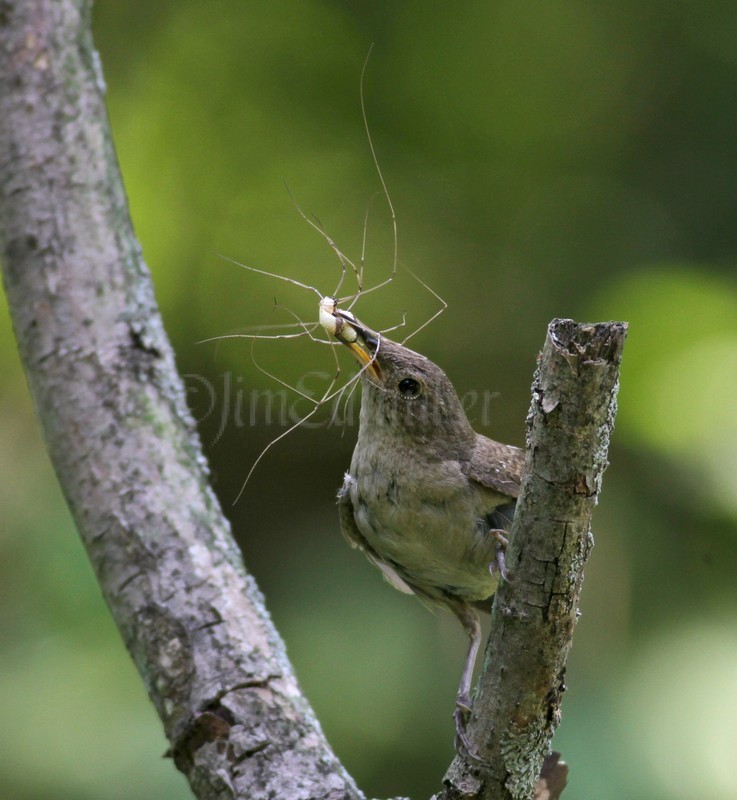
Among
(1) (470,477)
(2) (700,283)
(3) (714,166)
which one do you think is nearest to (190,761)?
(1) (470,477)

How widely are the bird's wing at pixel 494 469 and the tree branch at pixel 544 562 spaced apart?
97 centimetres

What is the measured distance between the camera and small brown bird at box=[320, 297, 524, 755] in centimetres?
323

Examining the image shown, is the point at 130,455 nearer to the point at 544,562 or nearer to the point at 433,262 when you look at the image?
the point at 544,562

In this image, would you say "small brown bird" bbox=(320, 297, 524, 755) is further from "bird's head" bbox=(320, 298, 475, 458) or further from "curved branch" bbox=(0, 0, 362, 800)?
"curved branch" bbox=(0, 0, 362, 800)

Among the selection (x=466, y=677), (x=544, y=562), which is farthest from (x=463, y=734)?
(x=466, y=677)

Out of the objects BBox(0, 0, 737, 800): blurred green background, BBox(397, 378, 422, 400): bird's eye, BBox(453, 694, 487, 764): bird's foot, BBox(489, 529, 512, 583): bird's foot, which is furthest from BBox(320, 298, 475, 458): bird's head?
BBox(0, 0, 737, 800): blurred green background

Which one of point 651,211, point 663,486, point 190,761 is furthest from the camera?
point 651,211

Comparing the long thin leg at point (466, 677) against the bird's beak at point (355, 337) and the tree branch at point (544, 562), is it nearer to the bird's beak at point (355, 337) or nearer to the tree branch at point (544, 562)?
the tree branch at point (544, 562)

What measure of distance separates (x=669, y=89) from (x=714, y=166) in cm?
60

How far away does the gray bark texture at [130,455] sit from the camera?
2619mm

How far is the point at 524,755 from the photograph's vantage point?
2348mm

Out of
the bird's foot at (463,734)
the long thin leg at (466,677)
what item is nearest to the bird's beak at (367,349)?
the long thin leg at (466,677)

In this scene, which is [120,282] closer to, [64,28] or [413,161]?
[64,28]

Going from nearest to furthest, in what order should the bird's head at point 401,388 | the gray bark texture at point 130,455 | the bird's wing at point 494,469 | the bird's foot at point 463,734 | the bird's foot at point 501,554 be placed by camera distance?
the bird's foot at point 501,554, the bird's foot at point 463,734, the gray bark texture at point 130,455, the bird's wing at point 494,469, the bird's head at point 401,388
